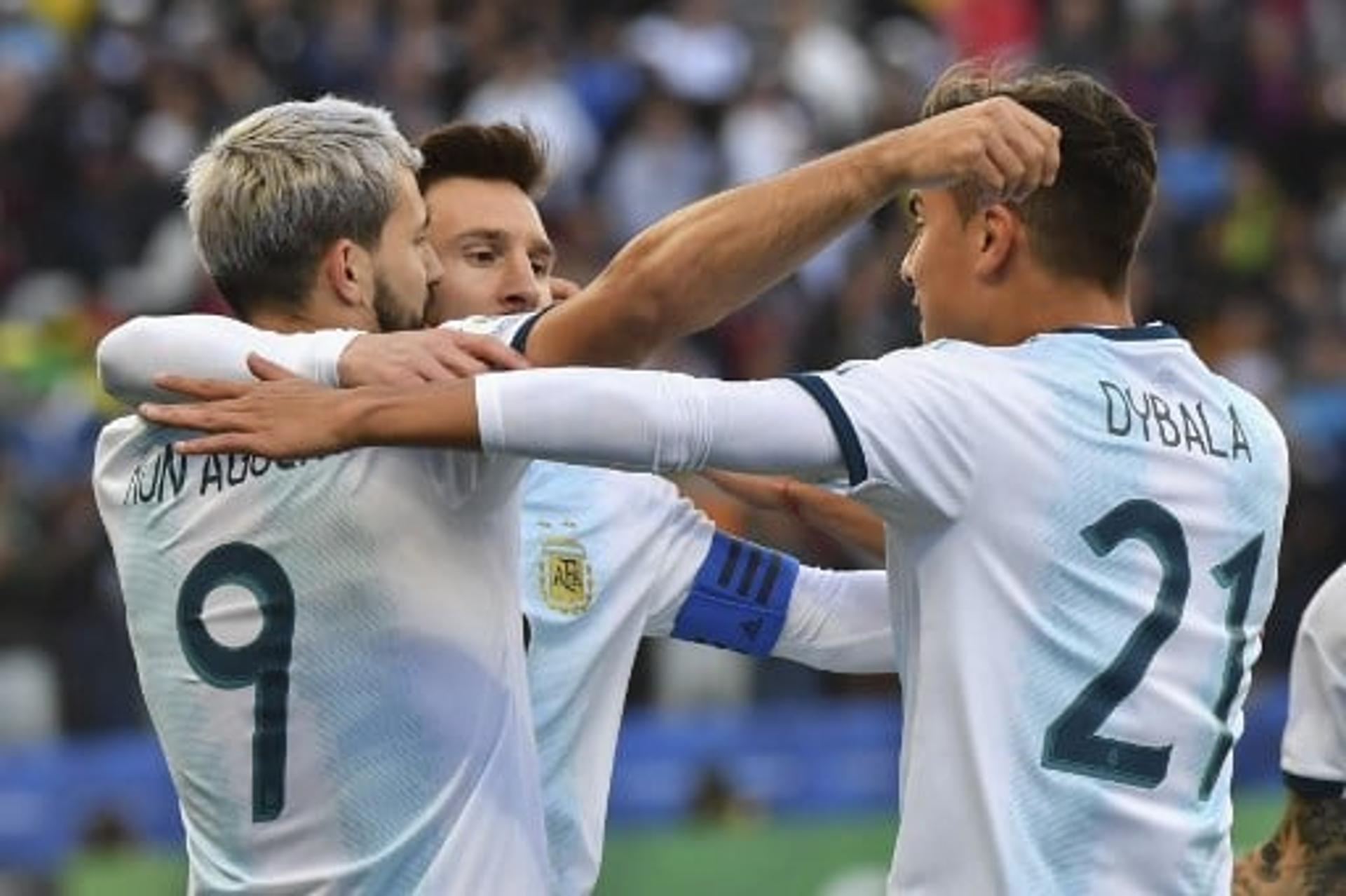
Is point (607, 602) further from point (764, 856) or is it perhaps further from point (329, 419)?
point (764, 856)

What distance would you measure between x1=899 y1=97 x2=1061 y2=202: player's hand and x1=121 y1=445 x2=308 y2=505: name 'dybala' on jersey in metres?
1.14

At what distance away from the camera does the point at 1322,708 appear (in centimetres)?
636

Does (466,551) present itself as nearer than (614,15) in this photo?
Yes

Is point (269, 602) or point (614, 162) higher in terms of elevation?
point (269, 602)

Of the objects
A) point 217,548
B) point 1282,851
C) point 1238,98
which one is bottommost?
point 1238,98

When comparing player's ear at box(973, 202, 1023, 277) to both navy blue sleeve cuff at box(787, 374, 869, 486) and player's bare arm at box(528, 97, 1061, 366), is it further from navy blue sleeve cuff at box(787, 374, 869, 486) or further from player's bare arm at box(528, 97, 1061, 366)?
navy blue sleeve cuff at box(787, 374, 869, 486)

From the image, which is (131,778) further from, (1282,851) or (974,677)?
(974,677)

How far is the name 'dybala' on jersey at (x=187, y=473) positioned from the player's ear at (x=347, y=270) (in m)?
0.34

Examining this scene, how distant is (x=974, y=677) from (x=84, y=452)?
30.9 ft

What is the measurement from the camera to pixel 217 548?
18.4ft

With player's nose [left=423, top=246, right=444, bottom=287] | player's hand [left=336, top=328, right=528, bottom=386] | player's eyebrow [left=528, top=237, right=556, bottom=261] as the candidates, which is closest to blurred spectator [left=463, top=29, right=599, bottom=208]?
player's eyebrow [left=528, top=237, right=556, bottom=261]

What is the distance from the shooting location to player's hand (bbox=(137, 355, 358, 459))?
16.8ft

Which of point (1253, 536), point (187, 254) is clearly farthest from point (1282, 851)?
point (187, 254)

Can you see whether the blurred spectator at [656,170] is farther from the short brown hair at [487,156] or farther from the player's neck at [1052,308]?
the player's neck at [1052,308]
